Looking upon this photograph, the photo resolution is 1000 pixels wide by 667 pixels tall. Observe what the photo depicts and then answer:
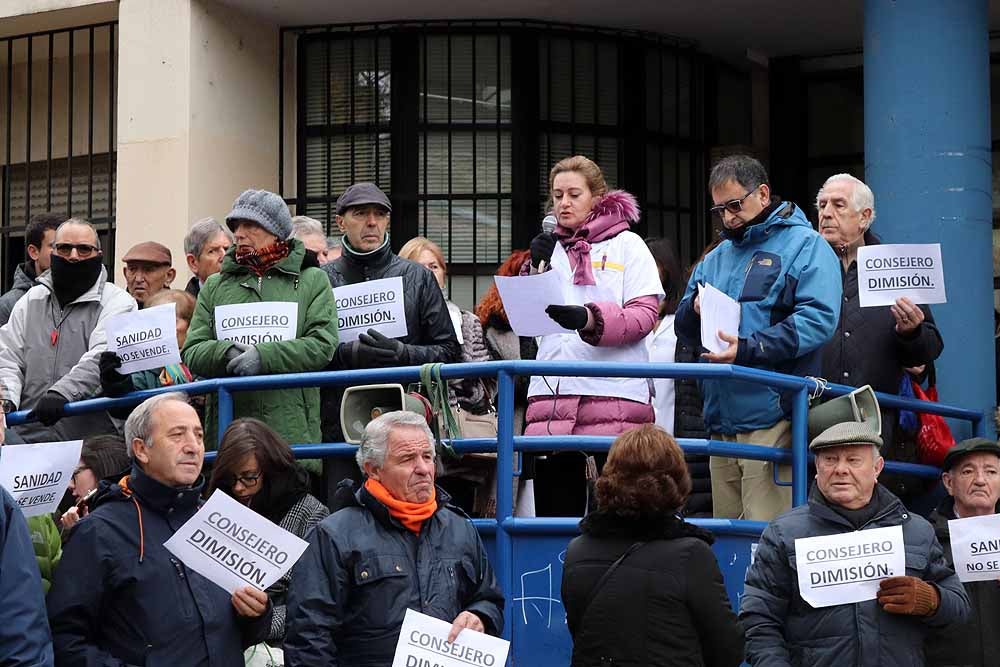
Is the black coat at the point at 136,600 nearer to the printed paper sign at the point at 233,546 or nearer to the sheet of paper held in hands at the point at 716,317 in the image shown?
the printed paper sign at the point at 233,546

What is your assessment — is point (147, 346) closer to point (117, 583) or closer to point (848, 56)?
point (117, 583)

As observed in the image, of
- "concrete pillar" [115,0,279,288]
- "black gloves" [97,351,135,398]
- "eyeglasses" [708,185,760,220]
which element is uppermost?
"concrete pillar" [115,0,279,288]

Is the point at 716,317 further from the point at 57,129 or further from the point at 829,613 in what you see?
the point at 57,129

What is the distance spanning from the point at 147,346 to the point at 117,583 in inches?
87.7

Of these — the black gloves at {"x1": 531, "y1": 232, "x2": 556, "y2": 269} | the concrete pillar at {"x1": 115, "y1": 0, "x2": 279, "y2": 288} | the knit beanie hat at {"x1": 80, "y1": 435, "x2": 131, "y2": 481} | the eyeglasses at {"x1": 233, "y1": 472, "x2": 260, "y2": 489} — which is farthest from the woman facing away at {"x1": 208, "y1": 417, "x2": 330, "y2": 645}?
the concrete pillar at {"x1": 115, "y1": 0, "x2": 279, "y2": 288}

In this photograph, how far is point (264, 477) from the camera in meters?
6.92

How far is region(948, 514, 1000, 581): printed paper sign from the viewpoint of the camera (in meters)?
7.20

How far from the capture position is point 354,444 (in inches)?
297

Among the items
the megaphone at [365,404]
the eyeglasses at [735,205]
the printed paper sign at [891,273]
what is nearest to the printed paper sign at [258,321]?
the megaphone at [365,404]

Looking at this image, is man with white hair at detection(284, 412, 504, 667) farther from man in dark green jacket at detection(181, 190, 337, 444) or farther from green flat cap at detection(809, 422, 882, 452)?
man in dark green jacket at detection(181, 190, 337, 444)

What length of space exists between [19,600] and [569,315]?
294 cm

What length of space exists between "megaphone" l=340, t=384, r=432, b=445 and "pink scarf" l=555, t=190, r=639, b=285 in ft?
3.20

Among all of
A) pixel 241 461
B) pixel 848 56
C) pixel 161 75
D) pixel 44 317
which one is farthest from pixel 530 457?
pixel 848 56

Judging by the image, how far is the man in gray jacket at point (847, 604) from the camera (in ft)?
20.3
